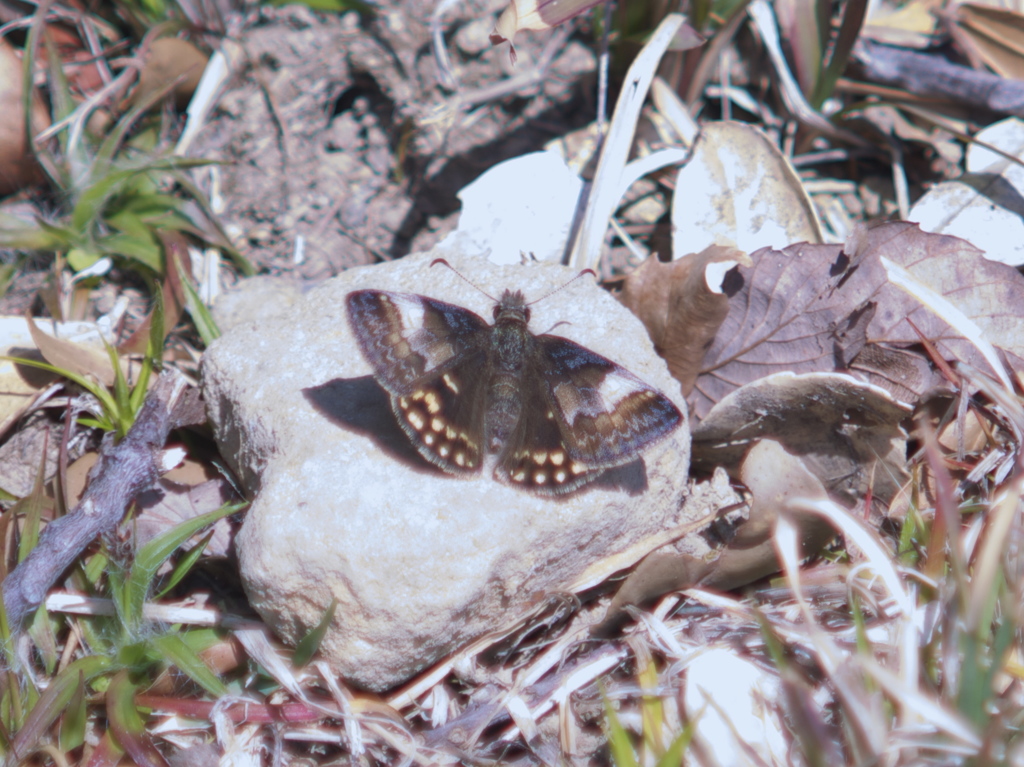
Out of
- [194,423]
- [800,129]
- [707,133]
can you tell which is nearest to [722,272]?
[707,133]

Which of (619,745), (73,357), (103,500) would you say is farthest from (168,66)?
(619,745)

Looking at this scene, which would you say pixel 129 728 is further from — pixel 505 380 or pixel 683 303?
pixel 683 303

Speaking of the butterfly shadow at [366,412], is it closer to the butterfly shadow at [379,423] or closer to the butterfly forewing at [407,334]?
the butterfly shadow at [379,423]

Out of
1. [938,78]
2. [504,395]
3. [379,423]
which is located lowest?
[379,423]

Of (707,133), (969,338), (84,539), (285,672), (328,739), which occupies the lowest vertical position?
(328,739)

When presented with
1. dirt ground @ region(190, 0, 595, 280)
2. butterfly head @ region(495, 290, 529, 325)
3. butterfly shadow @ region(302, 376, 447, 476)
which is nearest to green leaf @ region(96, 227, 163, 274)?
dirt ground @ region(190, 0, 595, 280)

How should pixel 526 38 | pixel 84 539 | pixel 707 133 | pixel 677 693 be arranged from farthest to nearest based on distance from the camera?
pixel 526 38 → pixel 707 133 → pixel 84 539 → pixel 677 693

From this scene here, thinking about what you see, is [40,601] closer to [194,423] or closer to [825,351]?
[194,423]
